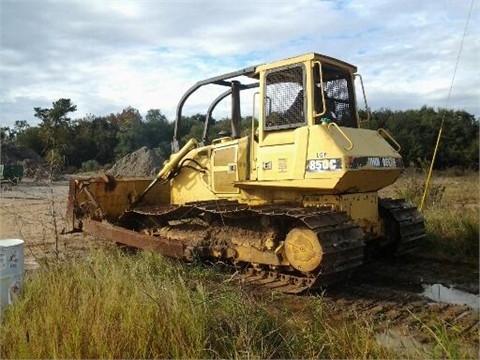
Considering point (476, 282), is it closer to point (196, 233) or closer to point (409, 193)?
point (196, 233)

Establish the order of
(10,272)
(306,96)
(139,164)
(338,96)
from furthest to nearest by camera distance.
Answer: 1. (139,164)
2. (338,96)
3. (306,96)
4. (10,272)

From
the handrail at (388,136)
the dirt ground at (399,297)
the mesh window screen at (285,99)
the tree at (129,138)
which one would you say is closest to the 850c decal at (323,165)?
the mesh window screen at (285,99)

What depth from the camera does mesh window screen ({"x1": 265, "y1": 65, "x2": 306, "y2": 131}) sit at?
6.44m

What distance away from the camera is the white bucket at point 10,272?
172 inches

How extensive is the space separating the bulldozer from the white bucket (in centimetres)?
262

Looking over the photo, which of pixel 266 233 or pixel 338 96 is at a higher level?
pixel 338 96

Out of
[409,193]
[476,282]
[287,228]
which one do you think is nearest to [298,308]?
[287,228]

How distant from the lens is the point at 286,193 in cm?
670

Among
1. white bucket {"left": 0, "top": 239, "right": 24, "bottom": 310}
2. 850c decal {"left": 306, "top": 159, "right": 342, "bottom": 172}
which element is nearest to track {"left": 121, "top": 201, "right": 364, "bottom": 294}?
850c decal {"left": 306, "top": 159, "right": 342, "bottom": 172}

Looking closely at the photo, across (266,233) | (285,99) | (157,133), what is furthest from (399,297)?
(157,133)

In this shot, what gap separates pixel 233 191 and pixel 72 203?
2724 mm

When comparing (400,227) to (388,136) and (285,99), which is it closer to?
(388,136)

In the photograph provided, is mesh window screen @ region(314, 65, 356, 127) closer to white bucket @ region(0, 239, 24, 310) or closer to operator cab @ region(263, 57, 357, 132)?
operator cab @ region(263, 57, 357, 132)

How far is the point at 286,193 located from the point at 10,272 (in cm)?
348
